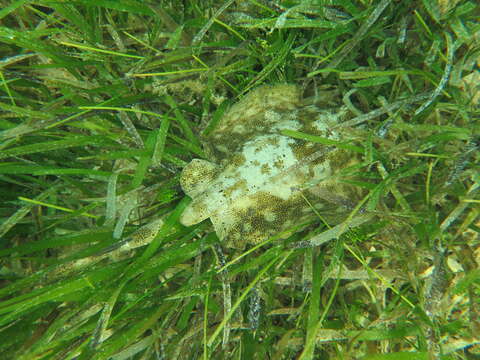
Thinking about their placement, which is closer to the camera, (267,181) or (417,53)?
(267,181)

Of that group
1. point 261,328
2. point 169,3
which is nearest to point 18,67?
point 169,3

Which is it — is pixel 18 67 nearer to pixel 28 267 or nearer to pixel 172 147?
pixel 172 147

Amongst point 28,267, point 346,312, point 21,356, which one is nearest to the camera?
point 21,356

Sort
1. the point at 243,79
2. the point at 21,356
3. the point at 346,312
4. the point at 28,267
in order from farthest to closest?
the point at 28,267 < the point at 243,79 < the point at 346,312 < the point at 21,356

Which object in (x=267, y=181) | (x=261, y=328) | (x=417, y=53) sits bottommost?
(x=261, y=328)
